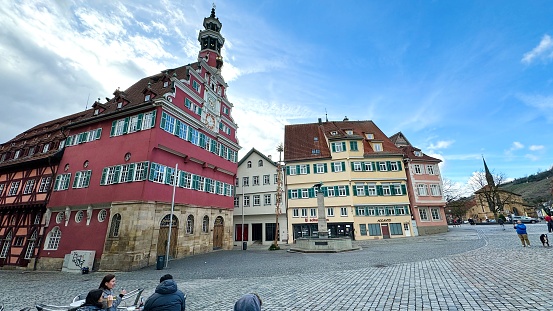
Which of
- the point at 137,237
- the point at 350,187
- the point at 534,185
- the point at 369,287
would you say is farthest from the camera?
the point at 534,185

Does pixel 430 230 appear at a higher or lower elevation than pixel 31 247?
higher

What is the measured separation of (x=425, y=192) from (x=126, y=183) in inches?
1385

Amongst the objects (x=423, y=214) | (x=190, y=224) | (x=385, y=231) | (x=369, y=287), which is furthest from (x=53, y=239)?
(x=423, y=214)

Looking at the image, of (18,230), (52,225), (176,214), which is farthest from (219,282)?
(18,230)

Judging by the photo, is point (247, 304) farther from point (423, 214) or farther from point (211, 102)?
point (423, 214)

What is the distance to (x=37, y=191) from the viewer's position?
74.1 feet

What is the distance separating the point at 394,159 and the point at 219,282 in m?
29.6

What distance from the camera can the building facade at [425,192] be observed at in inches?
1273

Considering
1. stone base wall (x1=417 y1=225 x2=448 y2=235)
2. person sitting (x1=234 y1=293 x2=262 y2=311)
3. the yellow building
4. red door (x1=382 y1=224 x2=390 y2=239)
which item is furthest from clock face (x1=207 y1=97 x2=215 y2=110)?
stone base wall (x1=417 y1=225 x2=448 y2=235)

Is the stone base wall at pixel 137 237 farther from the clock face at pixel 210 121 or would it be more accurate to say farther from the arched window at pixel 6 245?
the arched window at pixel 6 245

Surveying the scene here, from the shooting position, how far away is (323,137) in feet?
123

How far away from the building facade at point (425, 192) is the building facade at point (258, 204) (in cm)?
1760

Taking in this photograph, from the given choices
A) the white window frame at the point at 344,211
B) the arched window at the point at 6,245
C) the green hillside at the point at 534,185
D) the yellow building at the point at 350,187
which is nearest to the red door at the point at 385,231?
the yellow building at the point at 350,187

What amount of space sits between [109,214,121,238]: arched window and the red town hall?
0.06 metres
